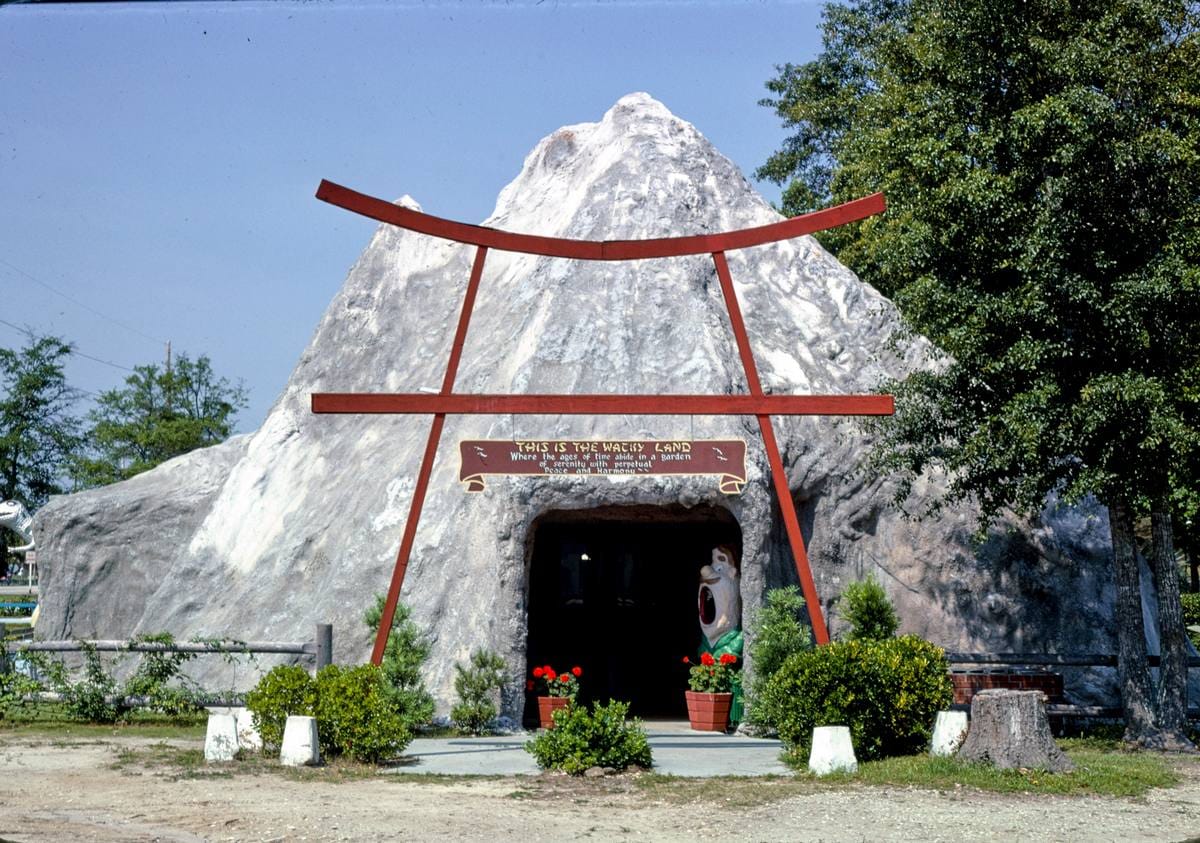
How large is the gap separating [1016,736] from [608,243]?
6.36m

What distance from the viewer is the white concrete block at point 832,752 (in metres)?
10.8

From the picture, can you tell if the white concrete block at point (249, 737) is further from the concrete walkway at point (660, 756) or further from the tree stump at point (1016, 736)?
the tree stump at point (1016, 736)

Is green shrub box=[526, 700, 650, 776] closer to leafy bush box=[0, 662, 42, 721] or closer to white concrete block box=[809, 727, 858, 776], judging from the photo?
white concrete block box=[809, 727, 858, 776]

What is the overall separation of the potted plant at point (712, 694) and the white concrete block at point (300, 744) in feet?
17.2

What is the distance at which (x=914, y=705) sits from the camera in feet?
38.1

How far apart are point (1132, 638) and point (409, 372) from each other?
37.7ft

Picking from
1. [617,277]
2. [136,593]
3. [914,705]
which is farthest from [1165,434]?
[136,593]

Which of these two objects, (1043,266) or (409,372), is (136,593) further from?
(1043,266)

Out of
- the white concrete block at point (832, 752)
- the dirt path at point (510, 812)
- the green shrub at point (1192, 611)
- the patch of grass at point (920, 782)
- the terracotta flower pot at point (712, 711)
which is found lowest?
the dirt path at point (510, 812)

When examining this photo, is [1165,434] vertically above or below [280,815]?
above

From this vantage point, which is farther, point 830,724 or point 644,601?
point 644,601

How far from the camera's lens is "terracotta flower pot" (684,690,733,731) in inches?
572

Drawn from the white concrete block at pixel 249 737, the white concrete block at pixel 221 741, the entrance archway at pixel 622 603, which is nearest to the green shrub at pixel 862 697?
the white concrete block at pixel 249 737

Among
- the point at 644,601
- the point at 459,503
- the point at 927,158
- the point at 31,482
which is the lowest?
the point at 644,601
